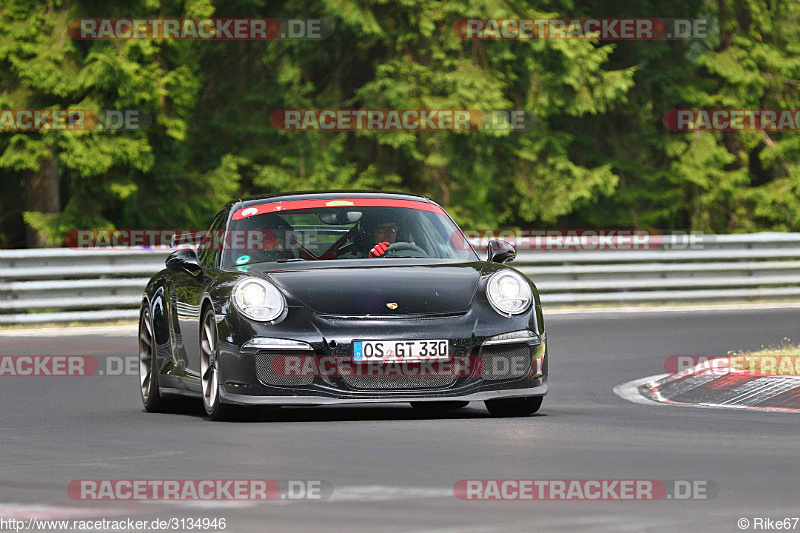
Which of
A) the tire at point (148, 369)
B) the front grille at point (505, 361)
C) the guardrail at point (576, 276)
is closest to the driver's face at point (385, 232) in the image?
the front grille at point (505, 361)

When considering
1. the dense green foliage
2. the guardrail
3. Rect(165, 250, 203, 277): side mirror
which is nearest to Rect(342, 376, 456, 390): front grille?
Rect(165, 250, 203, 277): side mirror

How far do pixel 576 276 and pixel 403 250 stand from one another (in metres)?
11.7

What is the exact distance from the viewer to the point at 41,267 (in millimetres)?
19875

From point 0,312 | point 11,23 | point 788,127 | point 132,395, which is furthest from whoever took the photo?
point 788,127

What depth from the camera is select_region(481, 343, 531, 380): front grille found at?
32.4 feet

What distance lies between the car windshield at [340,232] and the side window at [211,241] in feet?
0.64

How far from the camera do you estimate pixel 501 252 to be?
10.9 meters

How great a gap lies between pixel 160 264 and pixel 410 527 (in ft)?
48.3

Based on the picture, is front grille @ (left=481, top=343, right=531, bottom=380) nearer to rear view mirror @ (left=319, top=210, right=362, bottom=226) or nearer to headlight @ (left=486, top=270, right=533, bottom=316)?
headlight @ (left=486, top=270, right=533, bottom=316)

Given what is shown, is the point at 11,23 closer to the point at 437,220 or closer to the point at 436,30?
the point at 436,30

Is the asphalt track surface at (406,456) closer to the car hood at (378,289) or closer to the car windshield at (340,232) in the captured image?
the car hood at (378,289)

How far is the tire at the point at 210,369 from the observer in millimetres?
10078

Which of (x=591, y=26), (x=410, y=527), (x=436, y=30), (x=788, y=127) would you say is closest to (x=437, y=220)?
(x=410, y=527)

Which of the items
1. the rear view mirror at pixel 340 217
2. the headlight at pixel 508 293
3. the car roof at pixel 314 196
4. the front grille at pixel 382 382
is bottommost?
the front grille at pixel 382 382
